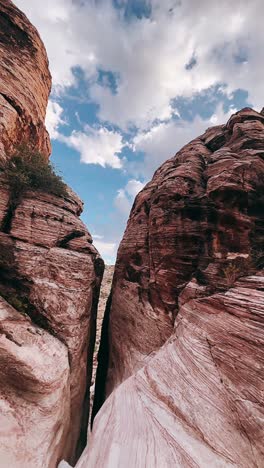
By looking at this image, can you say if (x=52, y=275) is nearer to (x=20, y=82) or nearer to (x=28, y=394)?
(x=28, y=394)

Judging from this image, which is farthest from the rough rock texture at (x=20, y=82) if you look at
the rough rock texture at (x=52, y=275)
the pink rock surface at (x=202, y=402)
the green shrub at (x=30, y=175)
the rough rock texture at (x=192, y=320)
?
the pink rock surface at (x=202, y=402)

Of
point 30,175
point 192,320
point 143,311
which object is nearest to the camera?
point 192,320

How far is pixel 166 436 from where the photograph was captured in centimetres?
411

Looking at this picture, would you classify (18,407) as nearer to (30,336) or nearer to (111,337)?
(30,336)

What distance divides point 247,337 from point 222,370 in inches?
37.4

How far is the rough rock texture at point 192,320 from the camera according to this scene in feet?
13.0

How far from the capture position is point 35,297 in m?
7.37

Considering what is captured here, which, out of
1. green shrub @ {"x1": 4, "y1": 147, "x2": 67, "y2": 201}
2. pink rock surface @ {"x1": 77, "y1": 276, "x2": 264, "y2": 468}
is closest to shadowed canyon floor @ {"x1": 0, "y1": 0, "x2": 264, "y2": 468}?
pink rock surface @ {"x1": 77, "y1": 276, "x2": 264, "y2": 468}

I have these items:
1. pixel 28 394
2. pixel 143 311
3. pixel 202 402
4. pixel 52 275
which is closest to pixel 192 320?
pixel 202 402

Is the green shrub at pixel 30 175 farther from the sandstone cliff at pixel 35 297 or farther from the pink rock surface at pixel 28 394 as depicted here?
the pink rock surface at pixel 28 394

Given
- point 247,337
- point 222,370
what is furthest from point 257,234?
point 222,370

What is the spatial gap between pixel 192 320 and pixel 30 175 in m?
9.19

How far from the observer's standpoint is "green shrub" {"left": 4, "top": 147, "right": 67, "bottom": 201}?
29.0 ft

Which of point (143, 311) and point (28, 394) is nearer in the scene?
point (28, 394)
